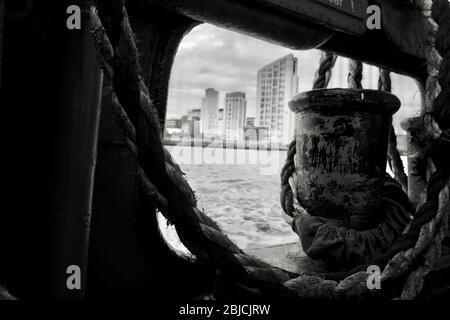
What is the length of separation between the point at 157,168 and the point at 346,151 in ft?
2.82

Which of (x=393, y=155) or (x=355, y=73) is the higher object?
(x=355, y=73)

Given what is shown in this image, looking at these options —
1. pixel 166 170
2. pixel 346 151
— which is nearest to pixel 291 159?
pixel 346 151

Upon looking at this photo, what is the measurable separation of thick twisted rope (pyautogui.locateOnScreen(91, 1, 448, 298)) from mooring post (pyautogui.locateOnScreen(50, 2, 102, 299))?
12cm

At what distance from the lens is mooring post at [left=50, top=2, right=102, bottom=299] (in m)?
0.55

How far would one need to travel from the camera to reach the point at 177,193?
519 mm

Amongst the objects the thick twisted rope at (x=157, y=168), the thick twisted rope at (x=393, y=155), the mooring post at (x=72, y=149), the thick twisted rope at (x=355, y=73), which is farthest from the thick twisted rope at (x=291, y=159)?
the mooring post at (x=72, y=149)

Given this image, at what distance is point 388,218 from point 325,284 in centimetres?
72

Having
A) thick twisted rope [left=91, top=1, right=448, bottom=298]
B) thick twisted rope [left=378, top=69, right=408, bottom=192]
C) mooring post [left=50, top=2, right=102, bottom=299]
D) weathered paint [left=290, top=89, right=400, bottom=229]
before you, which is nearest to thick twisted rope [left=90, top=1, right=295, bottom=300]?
thick twisted rope [left=91, top=1, right=448, bottom=298]

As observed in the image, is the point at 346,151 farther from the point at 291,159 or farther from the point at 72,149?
the point at 72,149

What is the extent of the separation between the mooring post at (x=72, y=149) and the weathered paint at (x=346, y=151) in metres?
0.84

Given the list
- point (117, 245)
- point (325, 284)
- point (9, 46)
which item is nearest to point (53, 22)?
point (9, 46)

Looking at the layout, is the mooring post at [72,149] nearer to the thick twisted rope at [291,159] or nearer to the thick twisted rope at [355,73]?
the thick twisted rope at [291,159]

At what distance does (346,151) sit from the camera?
1.15 metres

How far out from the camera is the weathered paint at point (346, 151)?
3.73 ft
